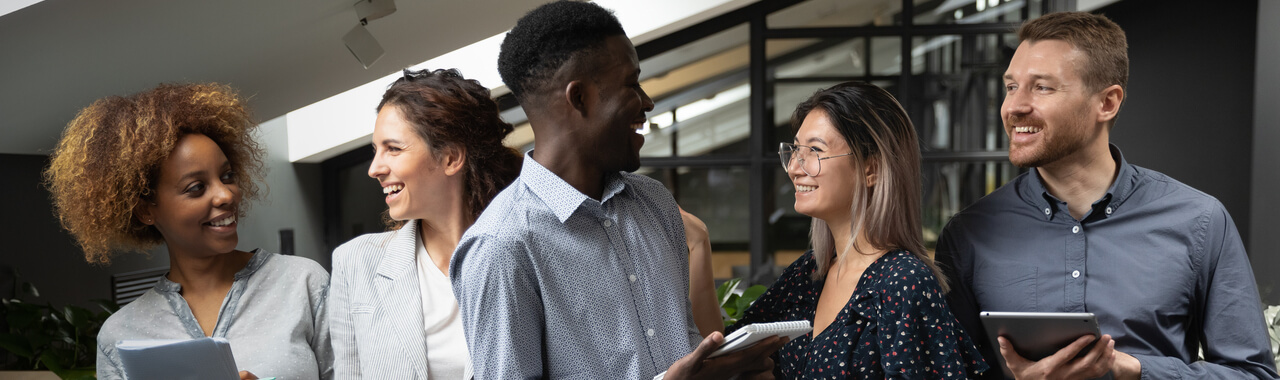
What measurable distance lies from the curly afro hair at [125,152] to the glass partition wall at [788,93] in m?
4.01

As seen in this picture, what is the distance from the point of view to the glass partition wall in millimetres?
5988

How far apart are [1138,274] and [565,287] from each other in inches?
45.9

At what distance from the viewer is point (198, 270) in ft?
6.31

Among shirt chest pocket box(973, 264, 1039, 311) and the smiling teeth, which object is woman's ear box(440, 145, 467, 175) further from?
shirt chest pocket box(973, 264, 1039, 311)

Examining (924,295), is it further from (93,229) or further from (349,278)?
(93,229)

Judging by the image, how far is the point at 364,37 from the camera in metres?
3.42

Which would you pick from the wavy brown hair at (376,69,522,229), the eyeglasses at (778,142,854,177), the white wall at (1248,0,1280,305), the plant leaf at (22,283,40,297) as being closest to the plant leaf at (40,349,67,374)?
the plant leaf at (22,283,40,297)

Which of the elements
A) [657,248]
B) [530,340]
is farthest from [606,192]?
[530,340]

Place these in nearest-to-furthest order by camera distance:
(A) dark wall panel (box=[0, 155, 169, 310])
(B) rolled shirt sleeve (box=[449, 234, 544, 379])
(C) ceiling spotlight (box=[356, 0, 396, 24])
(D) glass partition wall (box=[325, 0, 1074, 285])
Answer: (B) rolled shirt sleeve (box=[449, 234, 544, 379]), (C) ceiling spotlight (box=[356, 0, 396, 24]), (A) dark wall panel (box=[0, 155, 169, 310]), (D) glass partition wall (box=[325, 0, 1074, 285])

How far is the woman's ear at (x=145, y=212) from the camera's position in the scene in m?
1.87

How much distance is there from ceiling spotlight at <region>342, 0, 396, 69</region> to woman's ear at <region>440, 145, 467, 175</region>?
4.69 feet

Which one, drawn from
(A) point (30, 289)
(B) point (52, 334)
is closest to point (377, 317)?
(B) point (52, 334)

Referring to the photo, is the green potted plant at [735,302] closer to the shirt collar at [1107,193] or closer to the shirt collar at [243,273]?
the shirt collar at [1107,193]

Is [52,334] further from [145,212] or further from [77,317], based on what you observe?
[145,212]
